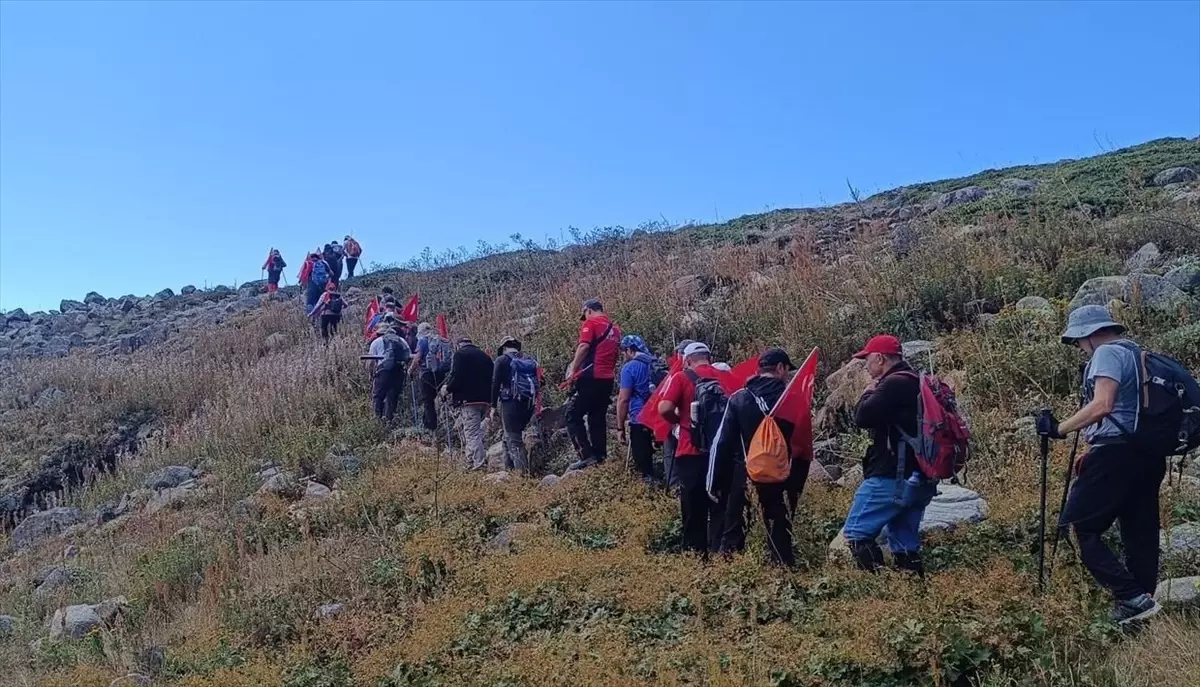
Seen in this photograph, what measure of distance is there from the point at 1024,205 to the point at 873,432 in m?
9.02

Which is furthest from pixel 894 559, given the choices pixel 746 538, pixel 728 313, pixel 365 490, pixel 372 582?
pixel 728 313

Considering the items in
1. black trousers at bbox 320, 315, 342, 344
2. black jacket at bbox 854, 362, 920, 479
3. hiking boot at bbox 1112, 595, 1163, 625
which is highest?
black trousers at bbox 320, 315, 342, 344

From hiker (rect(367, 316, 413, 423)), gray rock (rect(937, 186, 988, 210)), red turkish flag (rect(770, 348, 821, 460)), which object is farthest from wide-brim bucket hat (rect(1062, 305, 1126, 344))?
gray rock (rect(937, 186, 988, 210))

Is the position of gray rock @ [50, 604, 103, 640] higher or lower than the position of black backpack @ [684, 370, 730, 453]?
lower

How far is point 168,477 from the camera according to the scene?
10.9 m

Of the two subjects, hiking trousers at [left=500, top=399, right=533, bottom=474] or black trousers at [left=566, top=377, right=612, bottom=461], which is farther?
hiking trousers at [left=500, top=399, right=533, bottom=474]

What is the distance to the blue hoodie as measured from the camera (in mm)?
8516

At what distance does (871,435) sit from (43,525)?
9.42 meters

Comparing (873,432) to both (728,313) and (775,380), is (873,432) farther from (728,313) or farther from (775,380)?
(728,313)

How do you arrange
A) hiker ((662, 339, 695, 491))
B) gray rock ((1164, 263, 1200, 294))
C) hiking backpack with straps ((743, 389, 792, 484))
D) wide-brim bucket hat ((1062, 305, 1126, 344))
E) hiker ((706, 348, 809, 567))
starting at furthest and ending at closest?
gray rock ((1164, 263, 1200, 294))
hiker ((662, 339, 695, 491))
hiker ((706, 348, 809, 567))
hiking backpack with straps ((743, 389, 792, 484))
wide-brim bucket hat ((1062, 305, 1126, 344))

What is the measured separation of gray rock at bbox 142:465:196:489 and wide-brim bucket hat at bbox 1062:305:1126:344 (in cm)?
949

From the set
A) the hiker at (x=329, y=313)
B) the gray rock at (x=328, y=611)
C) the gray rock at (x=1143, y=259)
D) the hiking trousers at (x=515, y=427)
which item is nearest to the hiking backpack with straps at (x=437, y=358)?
the hiking trousers at (x=515, y=427)

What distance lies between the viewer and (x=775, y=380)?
632 centimetres

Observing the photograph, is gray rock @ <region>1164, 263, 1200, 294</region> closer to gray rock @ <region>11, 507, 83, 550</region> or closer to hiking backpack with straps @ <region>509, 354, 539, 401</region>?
hiking backpack with straps @ <region>509, 354, 539, 401</region>
